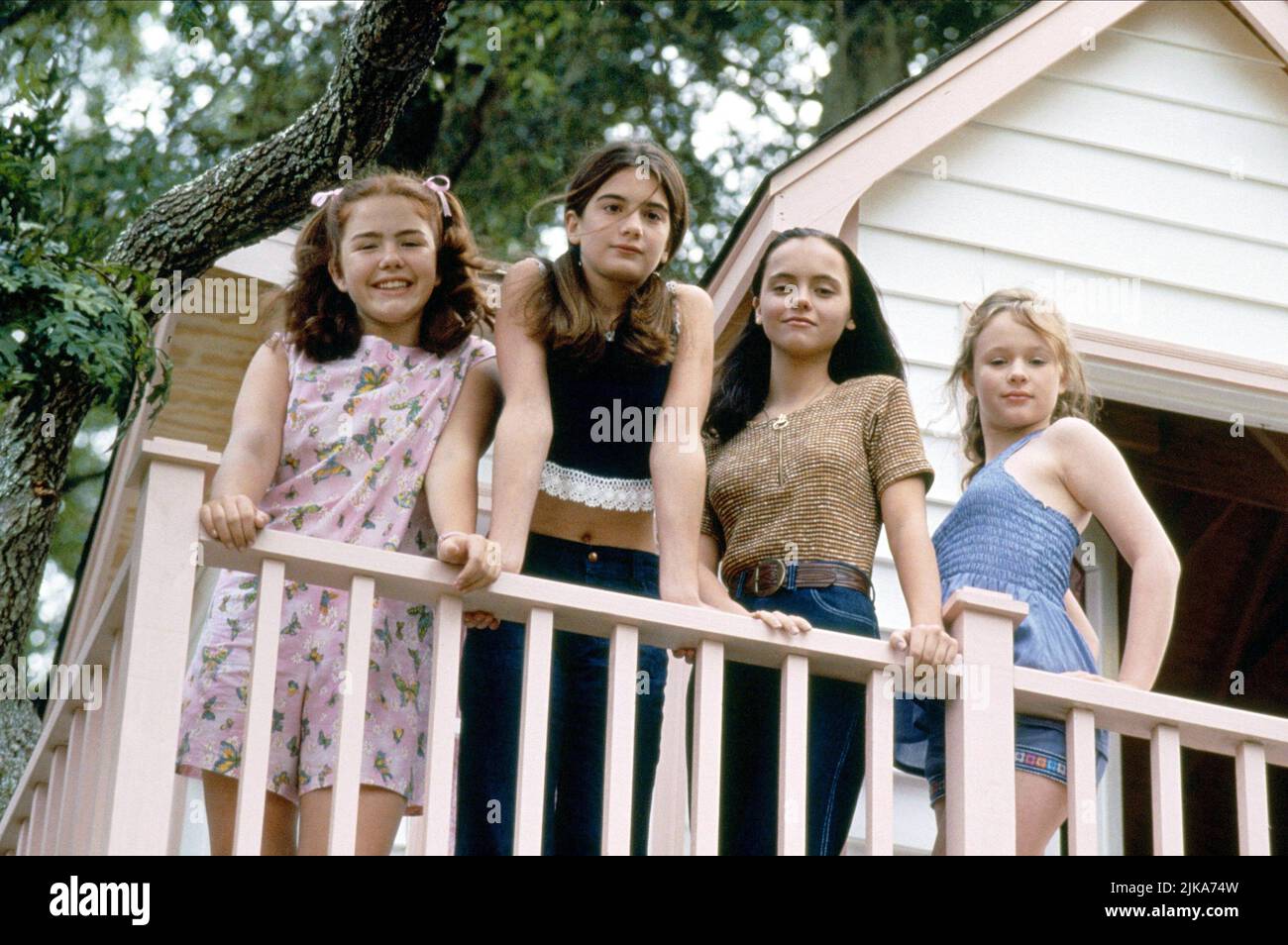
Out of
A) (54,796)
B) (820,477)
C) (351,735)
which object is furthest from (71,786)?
(820,477)

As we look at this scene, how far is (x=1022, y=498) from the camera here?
423 centimetres

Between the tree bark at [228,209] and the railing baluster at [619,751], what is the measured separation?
2702 mm

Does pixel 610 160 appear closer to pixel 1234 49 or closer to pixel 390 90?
pixel 390 90

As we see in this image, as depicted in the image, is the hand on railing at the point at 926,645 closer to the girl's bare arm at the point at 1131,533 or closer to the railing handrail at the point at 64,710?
the girl's bare arm at the point at 1131,533

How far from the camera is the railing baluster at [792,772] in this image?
11.1 feet

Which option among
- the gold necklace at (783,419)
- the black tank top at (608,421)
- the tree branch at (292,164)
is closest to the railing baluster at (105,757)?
the black tank top at (608,421)

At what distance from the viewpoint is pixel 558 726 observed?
365 cm

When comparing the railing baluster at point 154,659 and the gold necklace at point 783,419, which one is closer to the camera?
the railing baluster at point 154,659

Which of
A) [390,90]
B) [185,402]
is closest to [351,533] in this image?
[390,90]

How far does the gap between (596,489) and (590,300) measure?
0.44 meters

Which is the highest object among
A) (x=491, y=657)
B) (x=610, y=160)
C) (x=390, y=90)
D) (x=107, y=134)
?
(x=107, y=134)

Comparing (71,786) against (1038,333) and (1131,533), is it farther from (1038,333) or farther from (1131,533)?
(1038,333)

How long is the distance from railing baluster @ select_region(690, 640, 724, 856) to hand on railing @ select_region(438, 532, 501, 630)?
47cm
